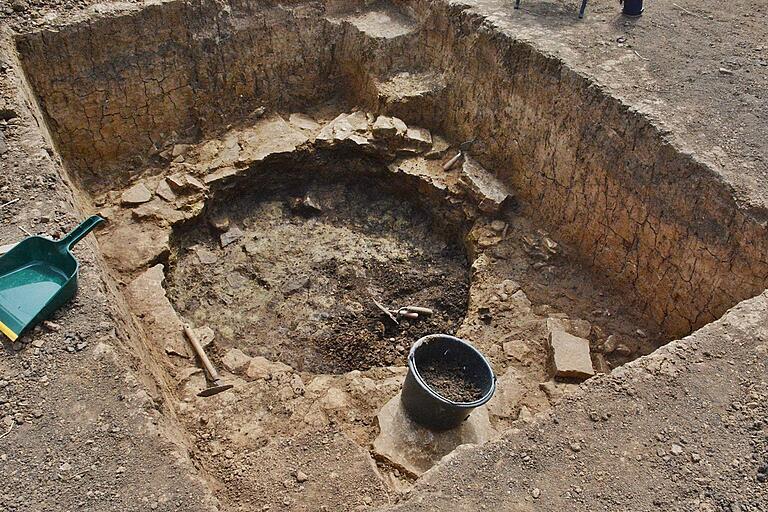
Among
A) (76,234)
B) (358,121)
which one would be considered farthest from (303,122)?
(76,234)

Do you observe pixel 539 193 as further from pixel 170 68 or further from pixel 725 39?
pixel 170 68

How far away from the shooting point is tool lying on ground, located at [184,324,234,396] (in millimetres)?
4340

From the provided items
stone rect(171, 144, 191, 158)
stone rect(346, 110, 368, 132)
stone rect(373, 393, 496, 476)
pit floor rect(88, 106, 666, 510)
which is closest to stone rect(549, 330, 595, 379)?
pit floor rect(88, 106, 666, 510)

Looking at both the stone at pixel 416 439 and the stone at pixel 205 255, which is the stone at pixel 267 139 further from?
the stone at pixel 416 439

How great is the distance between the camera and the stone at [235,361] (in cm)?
463

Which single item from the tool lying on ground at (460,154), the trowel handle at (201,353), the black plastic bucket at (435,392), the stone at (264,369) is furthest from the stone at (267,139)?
the black plastic bucket at (435,392)

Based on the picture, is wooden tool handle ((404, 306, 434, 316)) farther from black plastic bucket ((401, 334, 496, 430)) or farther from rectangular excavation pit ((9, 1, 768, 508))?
black plastic bucket ((401, 334, 496, 430))

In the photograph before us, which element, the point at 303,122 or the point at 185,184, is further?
the point at 303,122

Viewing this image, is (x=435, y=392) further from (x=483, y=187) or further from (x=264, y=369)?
(x=483, y=187)

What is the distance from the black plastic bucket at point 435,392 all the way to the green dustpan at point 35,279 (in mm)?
2087

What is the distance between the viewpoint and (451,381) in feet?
13.3

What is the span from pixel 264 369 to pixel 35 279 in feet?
5.57

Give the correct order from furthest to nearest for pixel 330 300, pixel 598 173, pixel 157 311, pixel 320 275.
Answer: pixel 320 275 → pixel 330 300 → pixel 598 173 → pixel 157 311

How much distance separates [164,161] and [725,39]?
5.45 meters
